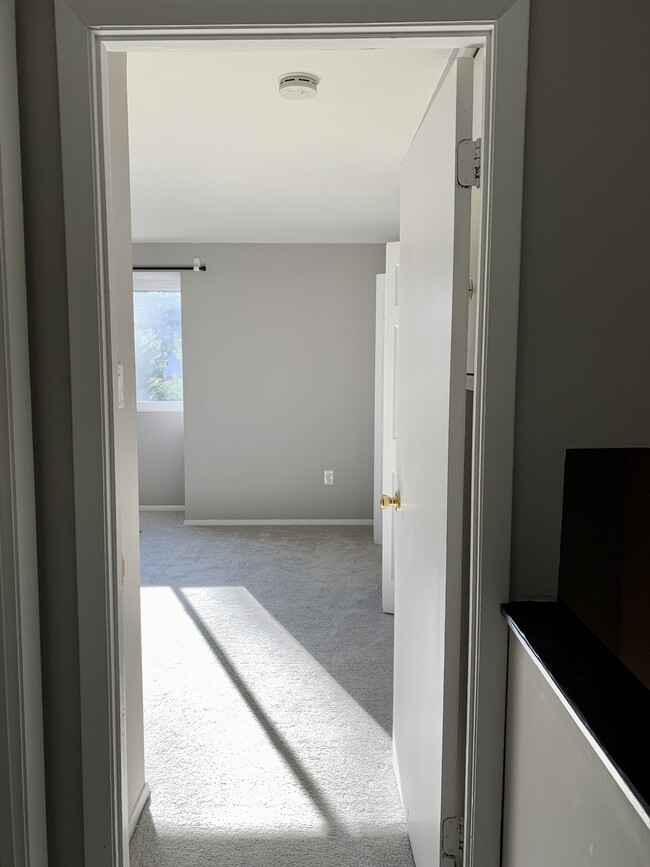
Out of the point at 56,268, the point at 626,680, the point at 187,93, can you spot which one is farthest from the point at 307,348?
the point at 626,680

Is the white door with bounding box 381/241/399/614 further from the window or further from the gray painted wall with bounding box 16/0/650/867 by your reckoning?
the window

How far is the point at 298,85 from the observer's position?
2156 millimetres

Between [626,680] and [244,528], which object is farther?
[244,528]

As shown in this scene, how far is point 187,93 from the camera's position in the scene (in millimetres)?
2283

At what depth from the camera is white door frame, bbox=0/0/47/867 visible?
131cm

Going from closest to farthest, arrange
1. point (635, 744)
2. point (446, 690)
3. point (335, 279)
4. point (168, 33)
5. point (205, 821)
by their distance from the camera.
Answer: point (635, 744), point (168, 33), point (446, 690), point (205, 821), point (335, 279)

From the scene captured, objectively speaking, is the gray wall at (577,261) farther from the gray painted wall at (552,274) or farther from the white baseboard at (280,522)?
the white baseboard at (280,522)

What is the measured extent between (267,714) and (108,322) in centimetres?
190

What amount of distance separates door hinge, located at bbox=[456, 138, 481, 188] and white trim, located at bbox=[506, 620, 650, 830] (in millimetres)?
879

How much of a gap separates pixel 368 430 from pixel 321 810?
367 cm

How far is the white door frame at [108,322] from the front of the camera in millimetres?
1308

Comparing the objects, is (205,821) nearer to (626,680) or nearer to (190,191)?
Answer: (626,680)

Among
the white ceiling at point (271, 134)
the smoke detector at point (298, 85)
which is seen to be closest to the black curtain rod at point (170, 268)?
the white ceiling at point (271, 134)

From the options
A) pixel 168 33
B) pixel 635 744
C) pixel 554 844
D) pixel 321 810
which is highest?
pixel 168 33
